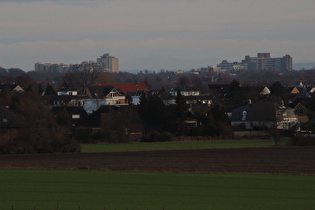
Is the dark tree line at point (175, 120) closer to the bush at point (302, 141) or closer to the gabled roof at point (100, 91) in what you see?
the bush at point (302, 141)

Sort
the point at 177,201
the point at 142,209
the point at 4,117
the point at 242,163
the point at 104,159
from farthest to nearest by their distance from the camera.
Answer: the point at 4,117
the point at 104,159
the point at 242,163
the point at 177,201
the point at 142,209

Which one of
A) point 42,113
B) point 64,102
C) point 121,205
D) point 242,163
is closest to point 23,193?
point 121,205

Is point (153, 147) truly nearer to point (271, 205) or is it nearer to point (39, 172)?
point (39, 172)

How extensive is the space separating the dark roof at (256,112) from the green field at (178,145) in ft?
31.0

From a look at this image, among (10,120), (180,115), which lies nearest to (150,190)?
(10,120)

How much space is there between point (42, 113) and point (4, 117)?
153 inches

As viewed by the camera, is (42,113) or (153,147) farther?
(42,113)

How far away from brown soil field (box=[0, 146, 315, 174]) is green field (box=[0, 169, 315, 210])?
319 cm

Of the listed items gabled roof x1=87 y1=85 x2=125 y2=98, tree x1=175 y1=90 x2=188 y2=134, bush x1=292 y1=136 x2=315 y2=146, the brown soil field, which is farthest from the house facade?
gabled roof x1=87 y1=85 x2=125 y2=98

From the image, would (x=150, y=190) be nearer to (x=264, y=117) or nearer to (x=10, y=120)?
(x=10, y=120)

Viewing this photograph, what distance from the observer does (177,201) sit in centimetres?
2702

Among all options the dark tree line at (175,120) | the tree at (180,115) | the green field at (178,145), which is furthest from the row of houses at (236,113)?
the green field at (178,145)

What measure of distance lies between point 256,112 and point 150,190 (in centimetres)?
5130

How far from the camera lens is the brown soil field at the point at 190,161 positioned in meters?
40.4
